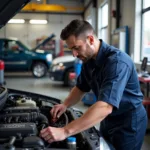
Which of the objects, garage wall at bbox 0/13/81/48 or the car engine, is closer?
the car engine

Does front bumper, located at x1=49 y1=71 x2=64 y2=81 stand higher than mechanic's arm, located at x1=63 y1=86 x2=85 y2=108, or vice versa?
mechanic's arm, located at x1=63 y1=86 x2=85 y2=108

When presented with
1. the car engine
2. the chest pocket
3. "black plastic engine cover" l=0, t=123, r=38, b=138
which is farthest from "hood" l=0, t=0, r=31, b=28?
"black plastic engine cover" l=0, t=123, r=38, b=138

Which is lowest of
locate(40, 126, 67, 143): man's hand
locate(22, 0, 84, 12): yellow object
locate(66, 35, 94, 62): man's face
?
locate(40, 126, 67, 143): man's hand

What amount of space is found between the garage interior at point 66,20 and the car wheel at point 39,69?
17 centimetres

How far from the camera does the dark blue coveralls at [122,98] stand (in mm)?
1539

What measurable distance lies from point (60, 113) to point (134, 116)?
0.55 meters

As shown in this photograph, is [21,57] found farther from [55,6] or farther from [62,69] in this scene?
[55,6]

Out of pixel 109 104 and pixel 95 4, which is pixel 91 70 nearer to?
pixel 109 104

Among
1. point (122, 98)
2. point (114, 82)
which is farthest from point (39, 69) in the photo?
point (114, 82)

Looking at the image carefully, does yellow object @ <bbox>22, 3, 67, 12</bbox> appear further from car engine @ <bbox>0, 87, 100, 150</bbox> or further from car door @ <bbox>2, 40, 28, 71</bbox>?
car engine @ <bbox>0, 87, 100, 150</bbox>

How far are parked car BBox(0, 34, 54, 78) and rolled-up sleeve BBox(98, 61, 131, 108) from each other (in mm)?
9139

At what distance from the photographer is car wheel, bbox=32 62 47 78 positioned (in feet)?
34.8

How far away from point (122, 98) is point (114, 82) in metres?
0.25

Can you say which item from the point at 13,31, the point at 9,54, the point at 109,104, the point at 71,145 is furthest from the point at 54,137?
the point at 13,31
